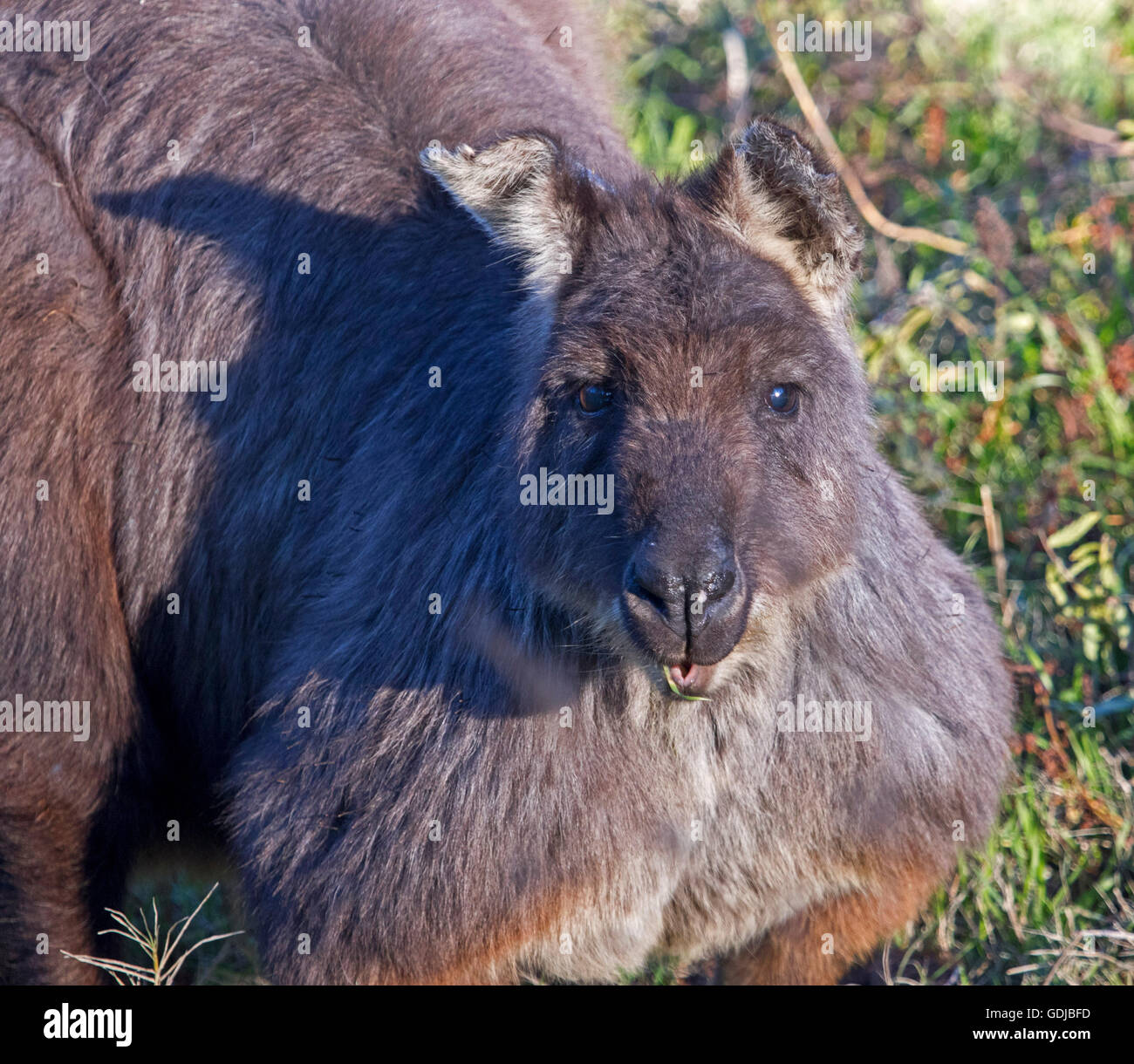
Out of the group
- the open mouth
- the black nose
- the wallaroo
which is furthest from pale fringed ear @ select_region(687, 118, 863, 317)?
the open mouth

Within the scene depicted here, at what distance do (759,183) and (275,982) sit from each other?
9.68ft

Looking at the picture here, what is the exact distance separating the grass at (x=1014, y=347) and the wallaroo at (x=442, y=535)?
2.70 ft

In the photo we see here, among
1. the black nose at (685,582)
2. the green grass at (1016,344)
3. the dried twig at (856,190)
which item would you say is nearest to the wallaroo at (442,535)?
the black nose at (685,582)

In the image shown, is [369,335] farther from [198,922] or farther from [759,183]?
[198,922]

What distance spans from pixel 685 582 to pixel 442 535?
1204mm

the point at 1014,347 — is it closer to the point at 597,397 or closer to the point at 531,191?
the point at 531,191

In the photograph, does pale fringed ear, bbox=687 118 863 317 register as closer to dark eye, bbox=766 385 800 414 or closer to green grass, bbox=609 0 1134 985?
dark eye, bbox=766 385 800 414

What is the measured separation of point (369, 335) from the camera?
215 inches

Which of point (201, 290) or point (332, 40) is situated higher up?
point (332, 40)

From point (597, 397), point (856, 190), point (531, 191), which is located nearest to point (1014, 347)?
point (856, 190)

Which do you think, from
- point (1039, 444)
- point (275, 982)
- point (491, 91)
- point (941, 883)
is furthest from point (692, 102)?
point (275, 982)

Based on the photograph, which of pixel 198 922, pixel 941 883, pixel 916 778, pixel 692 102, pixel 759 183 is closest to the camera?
pixel 759 183

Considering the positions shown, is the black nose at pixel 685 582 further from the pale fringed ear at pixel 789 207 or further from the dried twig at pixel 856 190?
the dried twig at pixel 856 190

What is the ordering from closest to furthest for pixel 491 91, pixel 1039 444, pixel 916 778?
1. pixel 916 778
2. pixel 491 91
3. pixel 1039 444
